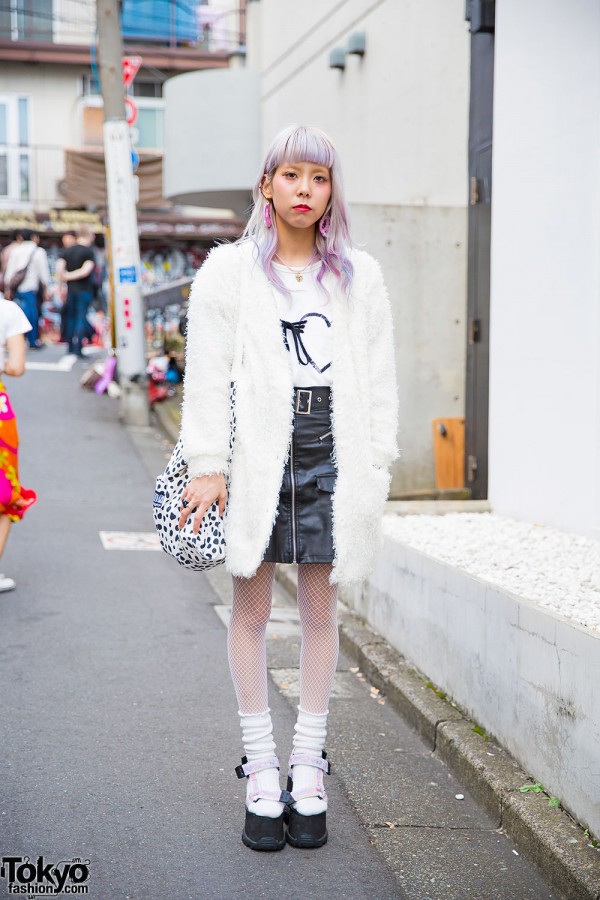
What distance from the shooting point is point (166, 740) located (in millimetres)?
4102

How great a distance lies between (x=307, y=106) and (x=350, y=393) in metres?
10.1

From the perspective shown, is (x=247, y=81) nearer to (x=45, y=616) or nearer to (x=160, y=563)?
(x=160, y=563)

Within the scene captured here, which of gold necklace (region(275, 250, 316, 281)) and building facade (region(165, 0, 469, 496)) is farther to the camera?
building facade (region(165, 0, 469, 496))

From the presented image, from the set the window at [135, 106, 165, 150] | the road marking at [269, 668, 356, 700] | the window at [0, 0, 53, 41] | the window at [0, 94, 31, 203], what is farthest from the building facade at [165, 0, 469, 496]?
the window at [0, 0, 53, 41]

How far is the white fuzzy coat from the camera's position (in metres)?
3.13

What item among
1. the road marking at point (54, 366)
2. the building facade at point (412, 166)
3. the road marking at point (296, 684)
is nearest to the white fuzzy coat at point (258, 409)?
the road marking at point (296, 684)

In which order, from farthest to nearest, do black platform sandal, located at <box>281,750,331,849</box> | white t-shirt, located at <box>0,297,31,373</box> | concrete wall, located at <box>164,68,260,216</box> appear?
concrete wall, located at <box>164,68,260,216</box>, white t-shirt, located at <box>0,297,31,373</box>, black platform sandal, located at <box>281,750,331,849</box>

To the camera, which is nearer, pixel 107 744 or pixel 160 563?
pixel 107 744

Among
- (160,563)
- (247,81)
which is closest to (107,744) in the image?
(160,563)

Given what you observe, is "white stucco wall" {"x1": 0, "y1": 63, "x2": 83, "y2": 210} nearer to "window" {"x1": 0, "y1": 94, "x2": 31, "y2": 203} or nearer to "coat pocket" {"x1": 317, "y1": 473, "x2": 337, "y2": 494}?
"window" {"x1": 0, "y1": 94, "x2": 31, "y2": 203}

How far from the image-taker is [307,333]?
3219 mm

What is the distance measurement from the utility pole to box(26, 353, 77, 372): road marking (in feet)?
14.4

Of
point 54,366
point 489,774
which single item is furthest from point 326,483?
point 54,366

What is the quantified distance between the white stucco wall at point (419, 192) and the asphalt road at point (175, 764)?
233cm
